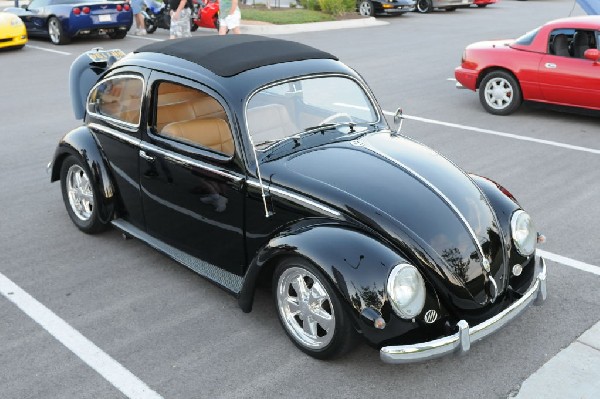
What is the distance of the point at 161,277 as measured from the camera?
5617 mm

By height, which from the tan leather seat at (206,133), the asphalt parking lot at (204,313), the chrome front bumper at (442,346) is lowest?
the asphalt parking lot at (204,313)

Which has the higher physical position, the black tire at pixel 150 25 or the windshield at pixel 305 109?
the windshield at pixel 305 109

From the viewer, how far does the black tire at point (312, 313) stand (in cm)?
421

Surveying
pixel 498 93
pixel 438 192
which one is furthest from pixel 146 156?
pixel 498 93

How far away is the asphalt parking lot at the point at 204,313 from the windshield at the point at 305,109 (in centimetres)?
128

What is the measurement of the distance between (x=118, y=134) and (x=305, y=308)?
2.46 metres

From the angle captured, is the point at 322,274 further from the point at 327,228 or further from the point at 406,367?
the point at 406,367

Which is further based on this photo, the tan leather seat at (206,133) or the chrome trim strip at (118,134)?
the chrome trim strip at (118,134)

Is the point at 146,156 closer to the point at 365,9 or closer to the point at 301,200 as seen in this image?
the point at 301,200

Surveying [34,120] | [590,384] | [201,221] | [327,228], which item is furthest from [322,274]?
[34,120]

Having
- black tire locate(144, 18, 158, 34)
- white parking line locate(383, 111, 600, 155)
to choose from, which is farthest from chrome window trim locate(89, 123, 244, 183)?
black tire locate(144, 18, 158, 34)

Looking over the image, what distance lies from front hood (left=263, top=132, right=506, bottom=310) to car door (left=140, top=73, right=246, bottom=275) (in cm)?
43

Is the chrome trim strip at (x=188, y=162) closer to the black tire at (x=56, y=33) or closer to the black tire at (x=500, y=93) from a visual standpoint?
the black tire at (x=500, y=93)

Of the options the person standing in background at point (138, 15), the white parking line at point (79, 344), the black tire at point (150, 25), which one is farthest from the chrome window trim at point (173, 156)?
the black tire at point (150, 25)
